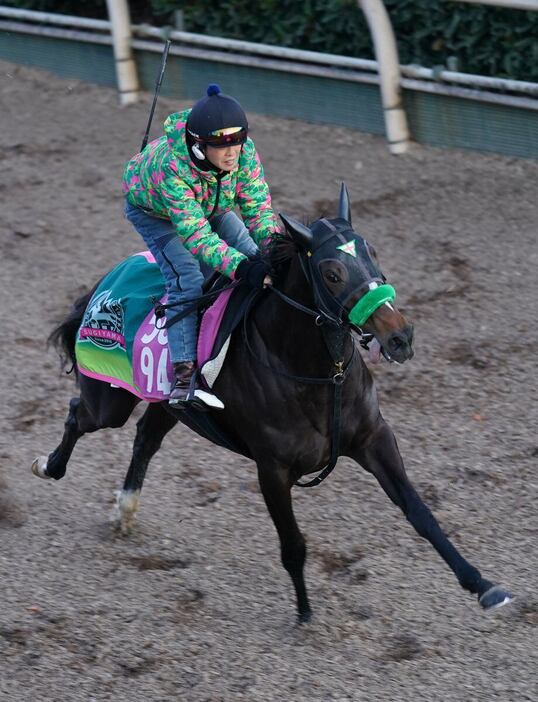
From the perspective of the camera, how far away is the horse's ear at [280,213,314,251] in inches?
168

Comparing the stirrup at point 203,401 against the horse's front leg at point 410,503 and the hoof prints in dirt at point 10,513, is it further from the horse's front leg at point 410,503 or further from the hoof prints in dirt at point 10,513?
the hoof prints in dirt at point 10,513

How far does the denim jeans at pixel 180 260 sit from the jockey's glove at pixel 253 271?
1.33 ft

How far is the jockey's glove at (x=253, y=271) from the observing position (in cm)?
459

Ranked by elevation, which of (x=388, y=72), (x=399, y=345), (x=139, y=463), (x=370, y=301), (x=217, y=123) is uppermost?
(x=217, y=123)

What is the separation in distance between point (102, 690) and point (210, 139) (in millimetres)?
2204

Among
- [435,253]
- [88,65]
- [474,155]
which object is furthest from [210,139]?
[88,65]

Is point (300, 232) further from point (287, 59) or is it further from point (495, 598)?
point (287, 59)

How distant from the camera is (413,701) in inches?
174

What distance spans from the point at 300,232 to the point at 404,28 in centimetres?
611

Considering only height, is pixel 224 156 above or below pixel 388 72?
above

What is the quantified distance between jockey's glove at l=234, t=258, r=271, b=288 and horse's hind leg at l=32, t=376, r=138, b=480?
130 cm

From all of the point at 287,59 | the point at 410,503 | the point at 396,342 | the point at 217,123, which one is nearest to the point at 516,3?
the point at 287,59

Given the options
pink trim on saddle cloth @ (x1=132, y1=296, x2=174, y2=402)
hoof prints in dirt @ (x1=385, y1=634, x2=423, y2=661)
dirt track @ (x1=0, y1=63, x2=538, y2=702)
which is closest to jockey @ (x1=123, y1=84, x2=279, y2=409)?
pink trim on saddle cloth @ (x1=132, y1=296, x2=174, y2=402)

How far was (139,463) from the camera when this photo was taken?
586 centimetres
